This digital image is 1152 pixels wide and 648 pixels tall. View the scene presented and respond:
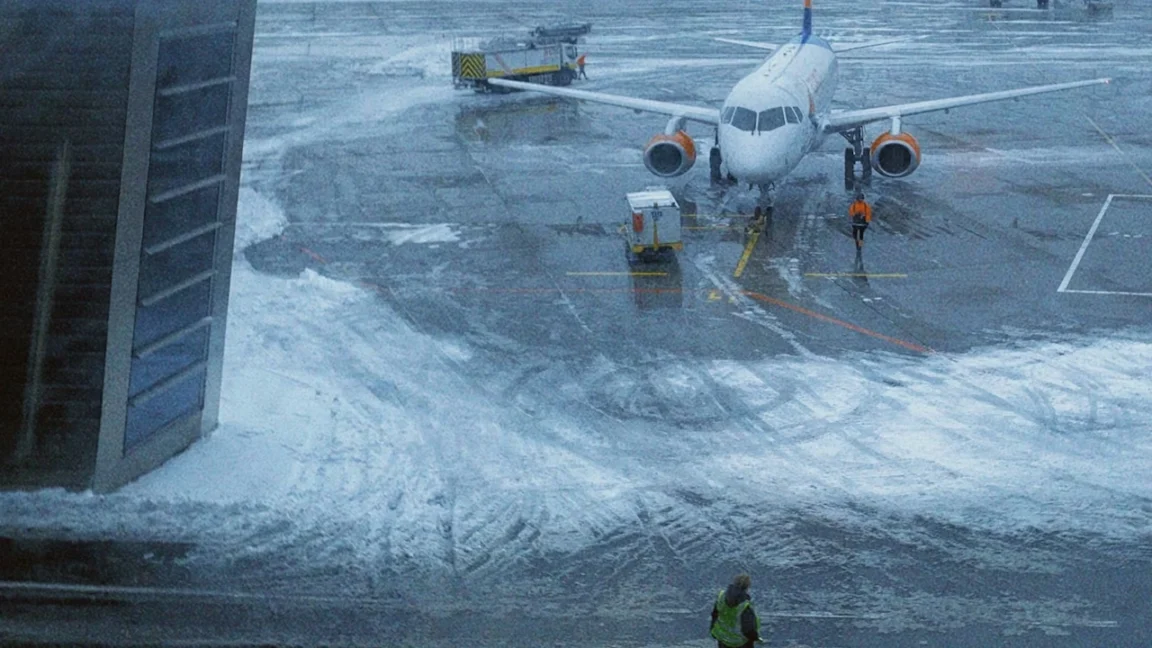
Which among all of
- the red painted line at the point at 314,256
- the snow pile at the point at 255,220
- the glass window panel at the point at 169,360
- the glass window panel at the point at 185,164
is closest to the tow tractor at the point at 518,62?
the snow pile at the point at 255,220

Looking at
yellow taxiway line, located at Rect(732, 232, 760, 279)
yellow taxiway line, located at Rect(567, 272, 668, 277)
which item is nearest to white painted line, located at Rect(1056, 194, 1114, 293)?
yellow taxiway line, located at Rect(732, 232, 760, 279)

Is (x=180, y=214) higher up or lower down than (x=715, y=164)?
higher up

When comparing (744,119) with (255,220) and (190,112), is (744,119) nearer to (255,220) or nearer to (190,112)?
(255,220)

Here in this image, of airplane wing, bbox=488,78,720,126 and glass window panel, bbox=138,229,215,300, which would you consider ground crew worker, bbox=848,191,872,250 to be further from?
glass window panel, bbox=138,229,215,300

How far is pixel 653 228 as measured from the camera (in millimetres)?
31203

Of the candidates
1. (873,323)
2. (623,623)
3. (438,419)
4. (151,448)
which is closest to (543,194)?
(873,323)

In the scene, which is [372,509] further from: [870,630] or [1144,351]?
[1144,351]

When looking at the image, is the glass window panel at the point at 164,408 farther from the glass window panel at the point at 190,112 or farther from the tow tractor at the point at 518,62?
the tow tractor at the point at 518,62

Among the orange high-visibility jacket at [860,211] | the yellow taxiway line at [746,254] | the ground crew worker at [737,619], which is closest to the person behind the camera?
the ground crew worker at [737,619]

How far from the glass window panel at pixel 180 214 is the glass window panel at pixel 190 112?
885mm

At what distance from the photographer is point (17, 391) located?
17219 mm

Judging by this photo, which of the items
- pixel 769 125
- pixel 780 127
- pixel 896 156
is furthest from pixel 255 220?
pixel 896 156

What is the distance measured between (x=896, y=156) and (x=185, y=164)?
24127 millimetres

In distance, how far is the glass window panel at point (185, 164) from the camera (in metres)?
17.2
